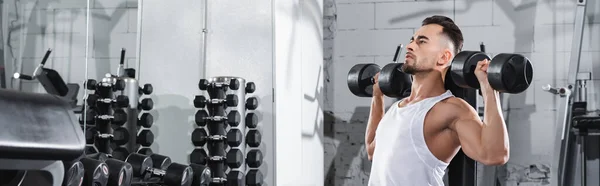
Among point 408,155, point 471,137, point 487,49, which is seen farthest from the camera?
point 487,49

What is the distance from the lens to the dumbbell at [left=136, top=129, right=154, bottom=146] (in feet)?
12.6

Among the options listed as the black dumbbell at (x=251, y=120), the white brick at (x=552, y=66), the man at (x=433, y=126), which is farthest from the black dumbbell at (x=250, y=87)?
the white brick at (x=552, y=66)

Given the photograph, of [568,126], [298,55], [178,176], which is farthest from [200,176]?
[568,126]

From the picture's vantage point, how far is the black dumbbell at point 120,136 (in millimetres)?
3619

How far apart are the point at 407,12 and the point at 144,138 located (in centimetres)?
207

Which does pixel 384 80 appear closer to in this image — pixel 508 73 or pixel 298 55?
pixel 508 73

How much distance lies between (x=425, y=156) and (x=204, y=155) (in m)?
1.85

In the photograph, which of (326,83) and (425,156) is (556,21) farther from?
(425,156)

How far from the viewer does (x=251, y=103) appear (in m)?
3.91

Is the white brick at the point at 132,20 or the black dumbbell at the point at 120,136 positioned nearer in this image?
the black dumbbell at the point at 120,136

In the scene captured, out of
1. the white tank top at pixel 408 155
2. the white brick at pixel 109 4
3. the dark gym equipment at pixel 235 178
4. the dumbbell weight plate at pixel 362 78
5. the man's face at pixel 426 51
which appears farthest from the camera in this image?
the dark gym equipment at pixel 235 178

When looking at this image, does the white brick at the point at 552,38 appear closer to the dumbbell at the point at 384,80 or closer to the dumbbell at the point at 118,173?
the dumbbell at the point at 384,80

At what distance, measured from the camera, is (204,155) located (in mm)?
3891

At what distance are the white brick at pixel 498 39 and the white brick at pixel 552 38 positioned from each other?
4 centimetres
